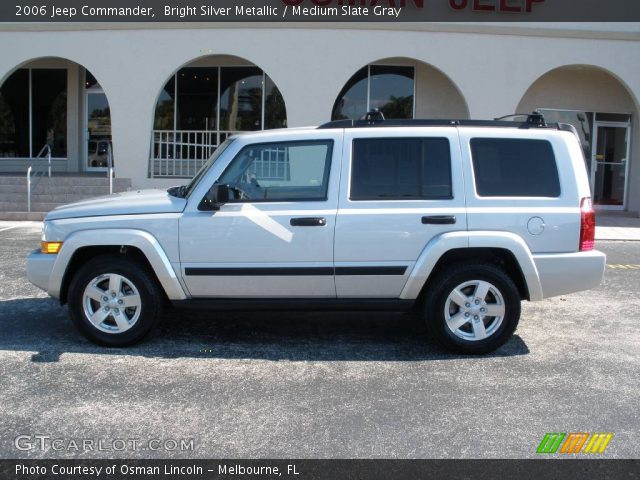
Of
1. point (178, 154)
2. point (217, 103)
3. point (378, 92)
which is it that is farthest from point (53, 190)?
point (378, 92)

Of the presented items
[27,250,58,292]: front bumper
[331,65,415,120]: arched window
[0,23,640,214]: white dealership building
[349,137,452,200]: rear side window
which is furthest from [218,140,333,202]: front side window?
[331,65,415,120]: arched window

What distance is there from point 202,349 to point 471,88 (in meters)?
11.3

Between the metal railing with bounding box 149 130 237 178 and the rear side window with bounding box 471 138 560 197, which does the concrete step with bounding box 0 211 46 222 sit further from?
the rear side window with bounding box 471 138 560 197

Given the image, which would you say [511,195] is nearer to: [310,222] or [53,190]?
[310,222]

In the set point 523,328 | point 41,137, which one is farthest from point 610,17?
point 41,137

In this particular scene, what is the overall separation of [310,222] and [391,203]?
0.66m

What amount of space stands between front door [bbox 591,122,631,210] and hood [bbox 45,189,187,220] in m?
14.1

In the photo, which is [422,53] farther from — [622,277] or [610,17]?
[622,277]

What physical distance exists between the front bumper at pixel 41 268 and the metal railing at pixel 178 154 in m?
10.3

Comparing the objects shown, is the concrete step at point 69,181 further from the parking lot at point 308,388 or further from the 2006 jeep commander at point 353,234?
the 2006 jeep commander at point 353,234

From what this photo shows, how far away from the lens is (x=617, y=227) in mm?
14102

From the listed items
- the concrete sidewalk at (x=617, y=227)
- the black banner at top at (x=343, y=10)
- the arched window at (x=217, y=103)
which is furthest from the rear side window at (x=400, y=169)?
the arched window at (x=217, y=103)

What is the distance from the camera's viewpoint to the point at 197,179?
538 cm

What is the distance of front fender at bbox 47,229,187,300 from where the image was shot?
201 inches
